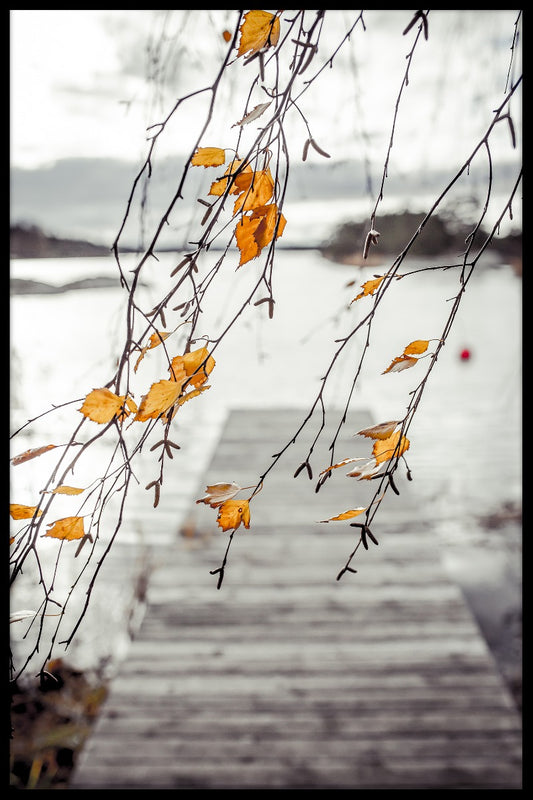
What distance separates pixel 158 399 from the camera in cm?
58

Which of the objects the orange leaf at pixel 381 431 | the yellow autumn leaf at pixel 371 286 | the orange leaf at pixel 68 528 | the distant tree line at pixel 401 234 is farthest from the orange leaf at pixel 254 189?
the distant tree line at pixel 401 234

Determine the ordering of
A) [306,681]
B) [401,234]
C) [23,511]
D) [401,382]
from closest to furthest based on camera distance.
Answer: [23,511] → [401,234] → [306,681] → [401,382]

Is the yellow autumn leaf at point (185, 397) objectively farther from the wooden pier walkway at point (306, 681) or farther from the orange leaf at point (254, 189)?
the wooden pier walkway at point (306, 681)

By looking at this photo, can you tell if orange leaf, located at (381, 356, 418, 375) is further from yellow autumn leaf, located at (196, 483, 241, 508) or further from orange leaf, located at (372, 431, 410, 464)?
yellow autumn leaf, located at (196, 483, 241, 508)

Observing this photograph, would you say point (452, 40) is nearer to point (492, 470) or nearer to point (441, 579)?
point (441, 579)

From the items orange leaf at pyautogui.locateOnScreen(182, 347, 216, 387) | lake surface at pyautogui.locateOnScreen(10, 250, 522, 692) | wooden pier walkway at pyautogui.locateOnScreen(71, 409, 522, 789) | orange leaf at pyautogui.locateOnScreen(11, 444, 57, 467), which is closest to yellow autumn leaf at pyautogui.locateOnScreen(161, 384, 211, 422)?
orange leaf at pyautogui.locateOnScreen(182, 347, 216, 387)

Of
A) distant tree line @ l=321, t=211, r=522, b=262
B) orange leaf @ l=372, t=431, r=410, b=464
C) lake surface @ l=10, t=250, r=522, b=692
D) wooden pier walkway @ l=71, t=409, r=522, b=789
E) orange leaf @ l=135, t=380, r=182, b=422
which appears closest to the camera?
orange leaf @ l=135, t=380, r=182, b=422

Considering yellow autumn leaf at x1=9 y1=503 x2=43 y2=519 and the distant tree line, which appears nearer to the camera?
yellow autumn leaf at x1=9 y1=503 x2=43 y2=519

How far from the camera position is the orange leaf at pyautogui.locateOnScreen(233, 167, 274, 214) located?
0.60 meters

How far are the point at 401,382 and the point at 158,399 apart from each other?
10.0m

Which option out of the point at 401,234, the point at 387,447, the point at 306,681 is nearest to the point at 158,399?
the point at 387,447

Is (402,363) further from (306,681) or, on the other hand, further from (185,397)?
(306,681)

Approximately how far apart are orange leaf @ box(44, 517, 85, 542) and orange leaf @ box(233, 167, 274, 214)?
34 centimetres
